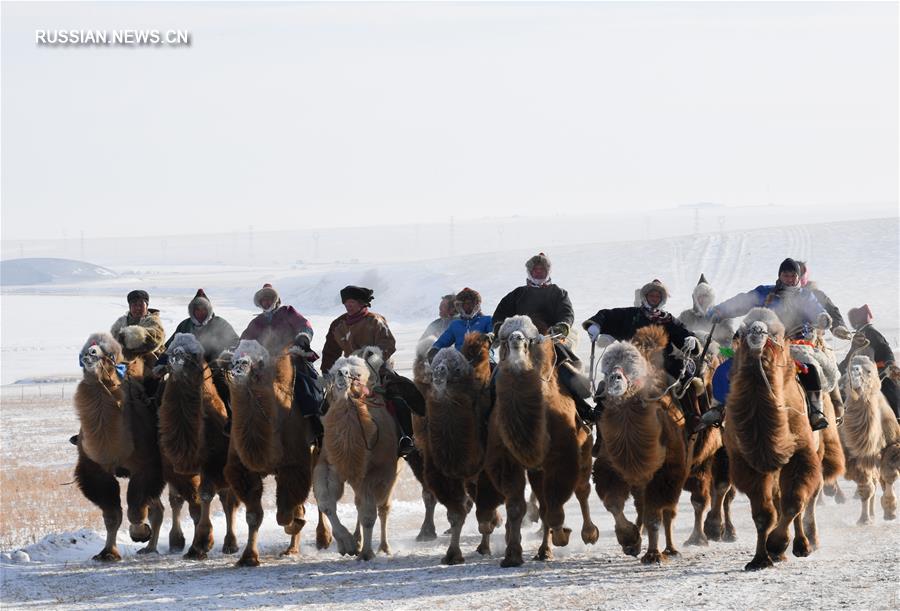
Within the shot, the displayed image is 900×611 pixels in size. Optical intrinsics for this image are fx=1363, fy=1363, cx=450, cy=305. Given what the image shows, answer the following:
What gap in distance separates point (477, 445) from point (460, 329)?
5.25 feet

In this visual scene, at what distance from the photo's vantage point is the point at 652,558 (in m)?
11.7

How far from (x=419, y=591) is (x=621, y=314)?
3689 mm

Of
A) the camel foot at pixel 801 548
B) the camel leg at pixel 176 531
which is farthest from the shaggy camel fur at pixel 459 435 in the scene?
the camel leg at pixel 176 531

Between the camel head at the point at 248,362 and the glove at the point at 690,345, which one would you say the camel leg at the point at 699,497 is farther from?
the camel head at the point at 248,362

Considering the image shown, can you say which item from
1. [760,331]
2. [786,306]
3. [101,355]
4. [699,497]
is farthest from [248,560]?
[786,306]

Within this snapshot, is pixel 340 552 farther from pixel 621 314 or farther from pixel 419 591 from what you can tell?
pixel 621 314

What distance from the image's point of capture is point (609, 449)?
38.2ft

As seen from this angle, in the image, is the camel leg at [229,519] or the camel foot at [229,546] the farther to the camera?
the camel foot at [229,546]

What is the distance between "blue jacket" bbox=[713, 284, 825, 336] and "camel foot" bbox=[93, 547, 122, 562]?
20.5 feet

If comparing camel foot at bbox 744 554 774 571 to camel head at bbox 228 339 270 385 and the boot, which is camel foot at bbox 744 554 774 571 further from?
camel head at bbox 228 339 270 385

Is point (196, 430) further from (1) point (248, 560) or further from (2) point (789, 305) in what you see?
(2) point (789, 305)

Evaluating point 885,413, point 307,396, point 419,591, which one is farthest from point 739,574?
point 885,413

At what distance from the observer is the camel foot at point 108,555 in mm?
13055

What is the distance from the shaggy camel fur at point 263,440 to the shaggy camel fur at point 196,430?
0.83ft
